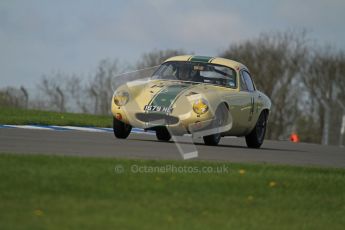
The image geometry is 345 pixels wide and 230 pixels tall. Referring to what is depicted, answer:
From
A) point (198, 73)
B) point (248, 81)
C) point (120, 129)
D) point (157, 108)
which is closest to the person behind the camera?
point (157, 108)

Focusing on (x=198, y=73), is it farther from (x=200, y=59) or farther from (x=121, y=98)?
(x=121, y=98)

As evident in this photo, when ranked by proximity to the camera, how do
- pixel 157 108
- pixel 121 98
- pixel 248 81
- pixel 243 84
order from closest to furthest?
1. pixel 157 108
2. pixel 121 98
3. pixel 243 84
4. pixel 248 81

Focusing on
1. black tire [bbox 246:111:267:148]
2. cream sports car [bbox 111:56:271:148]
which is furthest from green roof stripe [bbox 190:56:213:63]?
black tire [bbox 246:111:267:148]

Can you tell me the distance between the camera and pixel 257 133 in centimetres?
1717

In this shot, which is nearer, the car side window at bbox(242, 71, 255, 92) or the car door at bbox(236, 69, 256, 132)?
the car door at bbox(236, 69, 256, 132)

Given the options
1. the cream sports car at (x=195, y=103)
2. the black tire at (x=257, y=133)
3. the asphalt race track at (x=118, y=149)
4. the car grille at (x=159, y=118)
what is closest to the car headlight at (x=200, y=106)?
the cream sports car at (x=195, y=103)

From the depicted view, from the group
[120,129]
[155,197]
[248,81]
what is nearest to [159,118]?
[120,129]

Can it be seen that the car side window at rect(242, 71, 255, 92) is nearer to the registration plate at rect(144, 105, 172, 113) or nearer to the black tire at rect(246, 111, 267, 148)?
the black tire at rect(246, 111, 267, 148)

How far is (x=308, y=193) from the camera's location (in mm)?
9836

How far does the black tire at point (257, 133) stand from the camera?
17078 millimetres

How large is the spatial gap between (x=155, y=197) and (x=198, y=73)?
308 inches

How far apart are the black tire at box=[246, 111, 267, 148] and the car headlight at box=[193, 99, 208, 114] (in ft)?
7.94

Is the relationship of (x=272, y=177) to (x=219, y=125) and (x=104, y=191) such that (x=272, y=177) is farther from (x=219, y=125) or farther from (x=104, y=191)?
(x=219, y=125)

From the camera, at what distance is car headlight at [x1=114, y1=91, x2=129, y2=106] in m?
15.0
